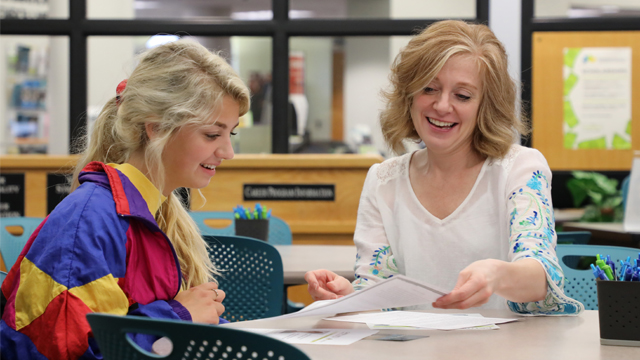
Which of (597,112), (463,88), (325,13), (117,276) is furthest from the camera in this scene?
(325,13)

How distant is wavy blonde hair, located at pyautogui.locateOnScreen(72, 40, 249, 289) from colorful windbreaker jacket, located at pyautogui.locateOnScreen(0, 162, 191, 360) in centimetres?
12

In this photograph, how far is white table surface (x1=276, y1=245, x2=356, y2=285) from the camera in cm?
207

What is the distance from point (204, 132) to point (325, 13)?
499cm

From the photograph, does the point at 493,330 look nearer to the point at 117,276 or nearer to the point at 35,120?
the point at 117,276

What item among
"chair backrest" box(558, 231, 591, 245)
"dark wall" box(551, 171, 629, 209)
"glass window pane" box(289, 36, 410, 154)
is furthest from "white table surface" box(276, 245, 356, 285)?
"glass window pane" box(289, 36, 410, 154)

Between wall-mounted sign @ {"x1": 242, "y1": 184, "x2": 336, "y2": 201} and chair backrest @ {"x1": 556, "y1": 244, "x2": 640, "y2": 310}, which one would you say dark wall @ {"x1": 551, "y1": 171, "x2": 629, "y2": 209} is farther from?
chair backrest @ {"x1": 556, "y1": 244, "x2": 640, "y2": 310}

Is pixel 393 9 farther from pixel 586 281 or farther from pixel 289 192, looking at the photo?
pixel 586 281

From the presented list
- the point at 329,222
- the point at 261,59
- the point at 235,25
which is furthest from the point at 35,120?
the point at 329,222

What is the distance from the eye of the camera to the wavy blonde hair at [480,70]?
1.65m

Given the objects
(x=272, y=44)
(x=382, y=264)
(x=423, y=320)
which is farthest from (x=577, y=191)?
(x=423, y=320)

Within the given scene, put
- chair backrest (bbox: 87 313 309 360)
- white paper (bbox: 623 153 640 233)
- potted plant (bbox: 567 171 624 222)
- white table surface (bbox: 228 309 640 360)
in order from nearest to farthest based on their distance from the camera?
1. chair backrest (bbox: 87 313 309 360)
2. white table surface (bbox: 228 309 640 360)
3. white paper (bbox: 623 153 640 233)
4. potted plant (bbox: 567 171 624 222)

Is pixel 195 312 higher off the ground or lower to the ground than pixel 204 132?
lower

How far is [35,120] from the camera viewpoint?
697cm

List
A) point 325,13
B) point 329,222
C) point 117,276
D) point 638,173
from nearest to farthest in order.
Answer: point 117,276 → point 638,173 → point 329,222 → point 325,13
